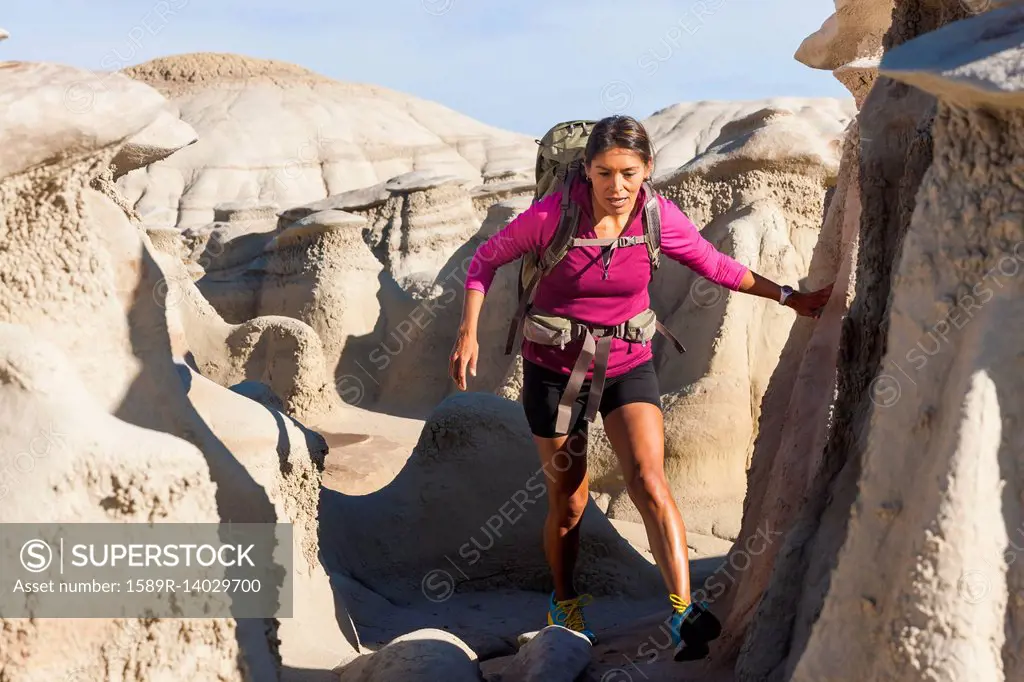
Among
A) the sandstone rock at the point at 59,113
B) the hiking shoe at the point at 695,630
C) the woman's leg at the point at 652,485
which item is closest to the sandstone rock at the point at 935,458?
the hiking shoe at the point at 695,630

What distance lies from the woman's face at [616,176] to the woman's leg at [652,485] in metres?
0.51

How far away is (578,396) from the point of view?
2.90 meters

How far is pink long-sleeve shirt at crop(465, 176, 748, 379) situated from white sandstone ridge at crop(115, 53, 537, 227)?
20.1 metres

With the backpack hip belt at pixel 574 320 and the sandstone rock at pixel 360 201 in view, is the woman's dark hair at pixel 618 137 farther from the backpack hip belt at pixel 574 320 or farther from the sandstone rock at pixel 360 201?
the sandstone rock at pixel 360 201

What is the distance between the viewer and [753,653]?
2434mm

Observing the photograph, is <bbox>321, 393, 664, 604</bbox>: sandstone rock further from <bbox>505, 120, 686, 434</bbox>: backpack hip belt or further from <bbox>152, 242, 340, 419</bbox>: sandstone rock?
<bbox>152, 242, 340, 419</bbox>: sandstone rock

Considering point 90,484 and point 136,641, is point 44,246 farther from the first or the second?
point 136,641

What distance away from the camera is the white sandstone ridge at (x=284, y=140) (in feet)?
80.0

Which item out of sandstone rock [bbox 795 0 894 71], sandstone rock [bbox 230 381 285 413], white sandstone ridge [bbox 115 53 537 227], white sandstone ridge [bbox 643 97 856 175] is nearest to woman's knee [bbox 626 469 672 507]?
sandstone rock [bbox 230 381 285 413]

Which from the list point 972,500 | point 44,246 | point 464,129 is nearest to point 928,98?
point 972,500

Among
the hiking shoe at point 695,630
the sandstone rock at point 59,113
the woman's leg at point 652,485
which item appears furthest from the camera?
the woman's leg at point 652,485

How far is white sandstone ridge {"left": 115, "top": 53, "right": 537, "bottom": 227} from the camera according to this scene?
24.4 meters

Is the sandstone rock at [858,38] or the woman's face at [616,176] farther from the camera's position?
the sandstone rock at [858,38]

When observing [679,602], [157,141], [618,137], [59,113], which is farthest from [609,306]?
[59,113]
